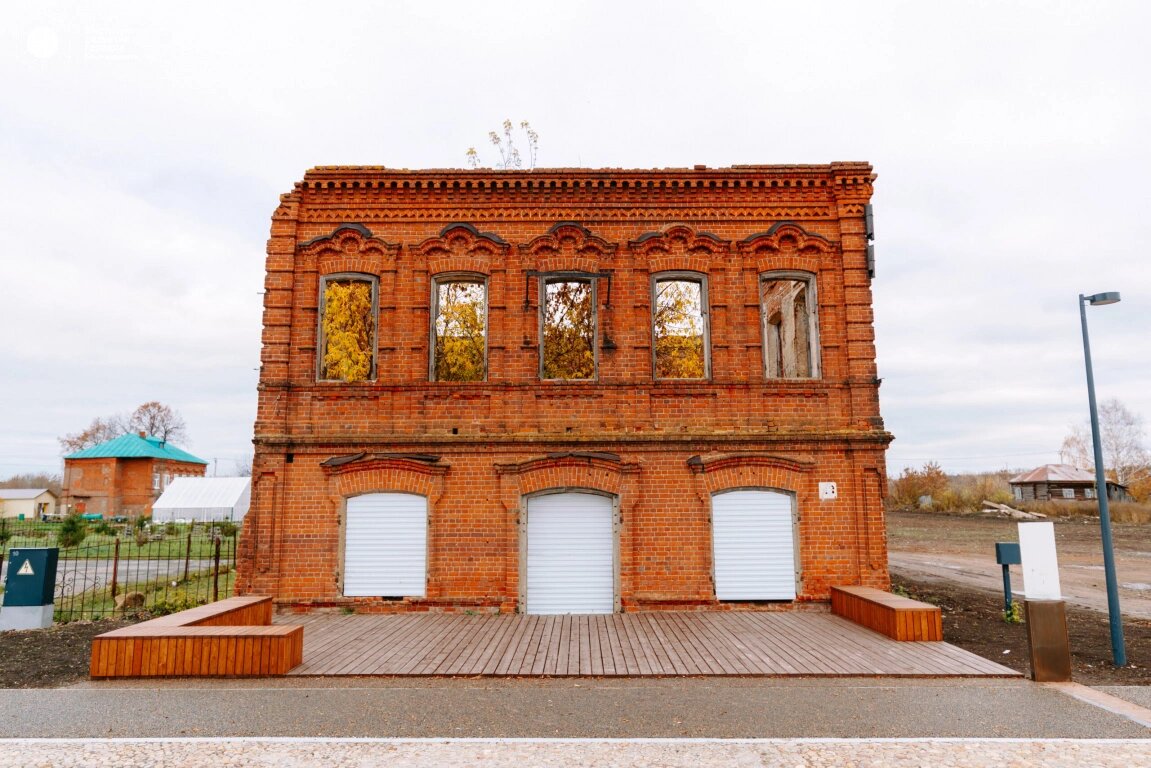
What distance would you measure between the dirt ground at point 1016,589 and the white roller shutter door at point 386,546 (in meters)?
8.22

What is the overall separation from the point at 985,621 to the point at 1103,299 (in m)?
5.43

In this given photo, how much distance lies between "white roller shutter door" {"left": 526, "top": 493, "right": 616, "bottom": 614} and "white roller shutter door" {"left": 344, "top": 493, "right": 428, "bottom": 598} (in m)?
1.85

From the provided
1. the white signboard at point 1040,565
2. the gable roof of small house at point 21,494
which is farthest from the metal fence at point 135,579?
the gable roof of small house at point 21,494

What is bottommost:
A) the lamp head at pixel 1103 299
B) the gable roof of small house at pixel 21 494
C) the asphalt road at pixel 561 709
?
the asphalt road at pixel 561 709

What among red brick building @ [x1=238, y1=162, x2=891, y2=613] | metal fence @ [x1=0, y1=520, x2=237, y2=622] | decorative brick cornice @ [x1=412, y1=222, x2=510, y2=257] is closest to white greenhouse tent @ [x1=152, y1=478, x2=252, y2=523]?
metal fence @ [x1=0, y1=520, x2=237, y2=622]

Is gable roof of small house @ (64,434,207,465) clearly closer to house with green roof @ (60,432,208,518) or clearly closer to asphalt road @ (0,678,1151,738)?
house with green roof @ (60,432,208,518)

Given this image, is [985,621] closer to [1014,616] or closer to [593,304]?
[1014,616]

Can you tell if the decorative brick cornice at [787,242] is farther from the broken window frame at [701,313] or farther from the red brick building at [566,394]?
the broken window frame at [701,313]

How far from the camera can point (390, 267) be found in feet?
40.4

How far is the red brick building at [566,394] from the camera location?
11422 millimetres

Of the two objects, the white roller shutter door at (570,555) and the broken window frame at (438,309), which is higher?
the broken window frame at (438,309)

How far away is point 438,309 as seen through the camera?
12.4 metres

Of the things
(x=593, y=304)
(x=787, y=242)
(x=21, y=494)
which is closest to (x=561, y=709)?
(x=593, y=304)

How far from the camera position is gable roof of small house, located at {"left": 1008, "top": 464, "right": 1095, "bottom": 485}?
169 feet
